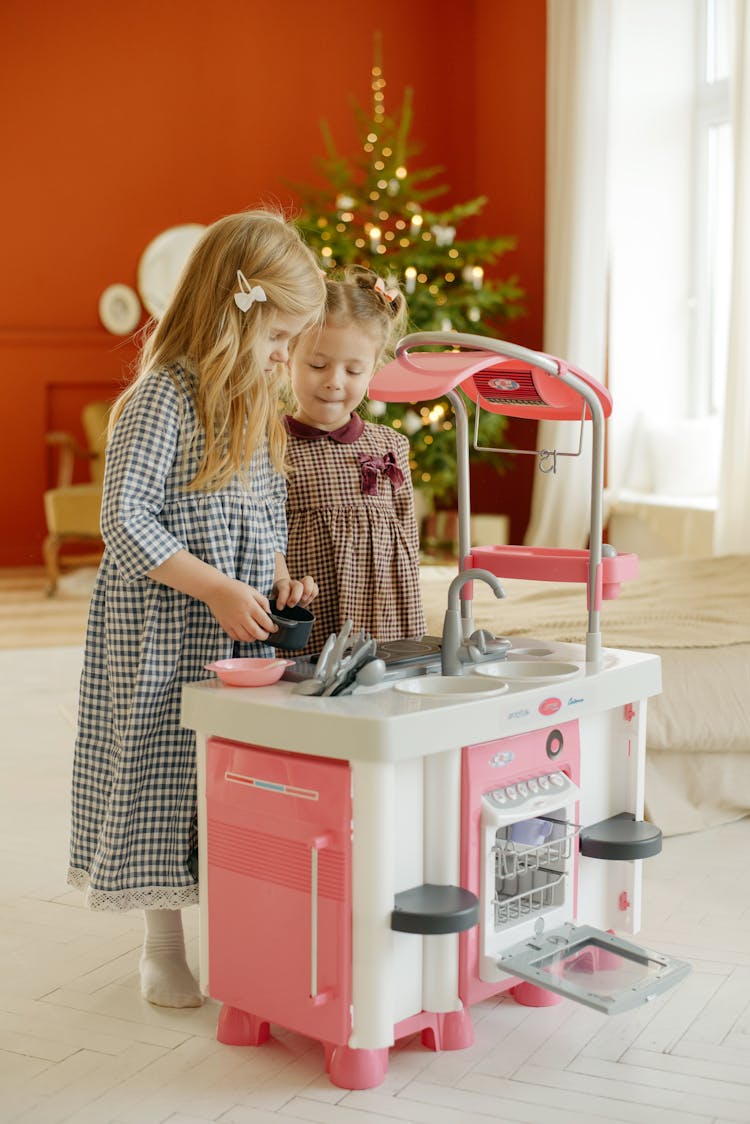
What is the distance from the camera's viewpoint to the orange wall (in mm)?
6844

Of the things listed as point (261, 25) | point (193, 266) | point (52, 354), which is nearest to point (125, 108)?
point (261, 25)

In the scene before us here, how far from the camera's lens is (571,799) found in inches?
71.0

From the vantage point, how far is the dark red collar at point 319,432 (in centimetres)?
227

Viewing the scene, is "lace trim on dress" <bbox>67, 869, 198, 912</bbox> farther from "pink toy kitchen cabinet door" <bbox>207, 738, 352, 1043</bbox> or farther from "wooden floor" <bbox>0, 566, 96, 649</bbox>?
"wooden floor" <bbox>0, 566, 96, 649</bbox>

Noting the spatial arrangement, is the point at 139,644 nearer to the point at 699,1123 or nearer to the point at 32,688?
the point at 699,1123

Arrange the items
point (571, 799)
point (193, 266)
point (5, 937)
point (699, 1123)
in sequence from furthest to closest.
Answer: point (5, 937) < point (193, 266) < point (571, 799) < point (699, 1123)

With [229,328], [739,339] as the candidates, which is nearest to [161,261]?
[739,339]

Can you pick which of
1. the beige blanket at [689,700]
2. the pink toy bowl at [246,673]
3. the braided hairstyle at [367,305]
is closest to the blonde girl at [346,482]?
the braided hairstyle at [367,305]

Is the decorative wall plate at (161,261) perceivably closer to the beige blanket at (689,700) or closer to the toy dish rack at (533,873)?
the beige blanket at (689,700)

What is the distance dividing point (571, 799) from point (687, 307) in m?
4.51

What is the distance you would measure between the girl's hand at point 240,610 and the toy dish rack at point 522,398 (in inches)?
12.9

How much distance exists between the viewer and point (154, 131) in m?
7.00

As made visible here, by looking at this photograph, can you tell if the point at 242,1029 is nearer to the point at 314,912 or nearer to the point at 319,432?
the point at 314,912

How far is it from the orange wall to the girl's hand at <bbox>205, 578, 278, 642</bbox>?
5152mm
